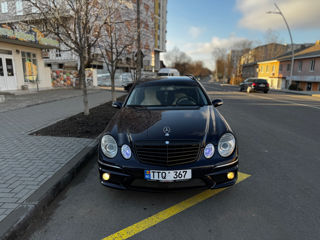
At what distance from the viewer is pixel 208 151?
2.78m

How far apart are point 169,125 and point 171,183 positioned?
80cm

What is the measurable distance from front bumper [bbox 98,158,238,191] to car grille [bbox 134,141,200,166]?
101 millimetres

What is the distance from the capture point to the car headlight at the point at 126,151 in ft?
9.17

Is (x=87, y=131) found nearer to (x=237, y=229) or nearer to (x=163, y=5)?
(x=237, y=229)

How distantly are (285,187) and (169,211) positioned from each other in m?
1.87

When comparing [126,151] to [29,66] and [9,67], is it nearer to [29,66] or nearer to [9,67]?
[9,67]

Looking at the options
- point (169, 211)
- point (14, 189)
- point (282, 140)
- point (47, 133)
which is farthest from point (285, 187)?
point (47, 133)

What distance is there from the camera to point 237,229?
96.7 inches

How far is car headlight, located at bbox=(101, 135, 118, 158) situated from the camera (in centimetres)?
289

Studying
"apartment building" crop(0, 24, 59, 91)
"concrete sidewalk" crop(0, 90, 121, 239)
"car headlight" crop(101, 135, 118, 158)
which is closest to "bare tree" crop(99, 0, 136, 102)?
"concrete sidewalk" crop(0, 90, 121, 239)

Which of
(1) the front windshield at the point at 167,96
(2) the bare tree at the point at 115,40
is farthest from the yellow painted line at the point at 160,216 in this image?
(2) the bare tree at the point at 115,40

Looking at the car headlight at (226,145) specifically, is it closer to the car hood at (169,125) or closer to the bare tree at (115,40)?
the car hood at (169,125)

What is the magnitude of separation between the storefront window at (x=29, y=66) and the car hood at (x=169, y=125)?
17055 millimetres

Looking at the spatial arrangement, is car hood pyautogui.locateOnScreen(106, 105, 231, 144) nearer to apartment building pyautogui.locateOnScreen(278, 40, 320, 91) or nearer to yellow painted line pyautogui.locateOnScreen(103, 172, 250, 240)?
yellow painted line pyautogui.locateOnScreen(103, 172, 250, 240)
